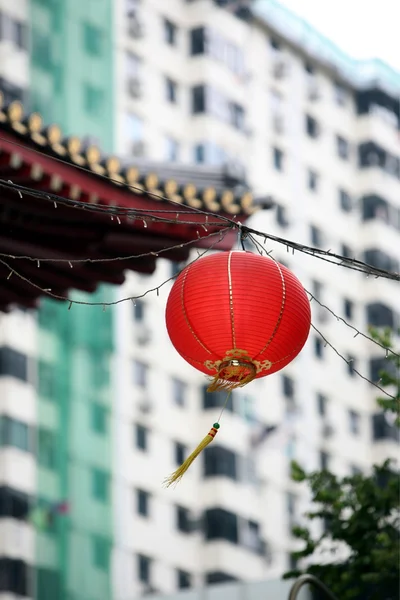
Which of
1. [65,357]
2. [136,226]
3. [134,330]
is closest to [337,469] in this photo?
[134,330]

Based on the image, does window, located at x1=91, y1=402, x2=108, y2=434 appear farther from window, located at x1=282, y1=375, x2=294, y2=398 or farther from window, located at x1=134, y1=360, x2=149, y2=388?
window, located at x1=282, y1=375, x2=294, y2=398

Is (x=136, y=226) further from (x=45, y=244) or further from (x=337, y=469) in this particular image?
(x=337, y=469)

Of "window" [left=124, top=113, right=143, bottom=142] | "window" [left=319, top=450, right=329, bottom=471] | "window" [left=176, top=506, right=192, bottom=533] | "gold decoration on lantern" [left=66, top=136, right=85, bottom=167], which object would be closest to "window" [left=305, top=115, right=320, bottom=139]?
"window" [left=124, top=113, right=143, bottom=142]

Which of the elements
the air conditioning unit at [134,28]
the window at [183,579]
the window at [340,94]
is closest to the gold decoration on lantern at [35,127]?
the window at [183,579]

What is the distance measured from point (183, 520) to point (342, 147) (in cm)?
1396

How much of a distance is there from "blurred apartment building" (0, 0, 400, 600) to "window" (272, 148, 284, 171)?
2.8 inches

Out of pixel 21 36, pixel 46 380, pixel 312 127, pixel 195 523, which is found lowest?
pixel 195 523

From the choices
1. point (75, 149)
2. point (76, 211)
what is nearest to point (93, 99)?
point (75, 149)

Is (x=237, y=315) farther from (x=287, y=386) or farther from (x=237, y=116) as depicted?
(x=237, y=116)

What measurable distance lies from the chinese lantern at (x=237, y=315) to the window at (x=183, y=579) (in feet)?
95.5

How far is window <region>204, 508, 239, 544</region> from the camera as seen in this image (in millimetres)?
40344

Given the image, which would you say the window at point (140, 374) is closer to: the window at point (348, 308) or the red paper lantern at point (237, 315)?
the window at point (348, 308)

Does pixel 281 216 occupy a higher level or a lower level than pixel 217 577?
higher

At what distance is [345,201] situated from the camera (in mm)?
48750
